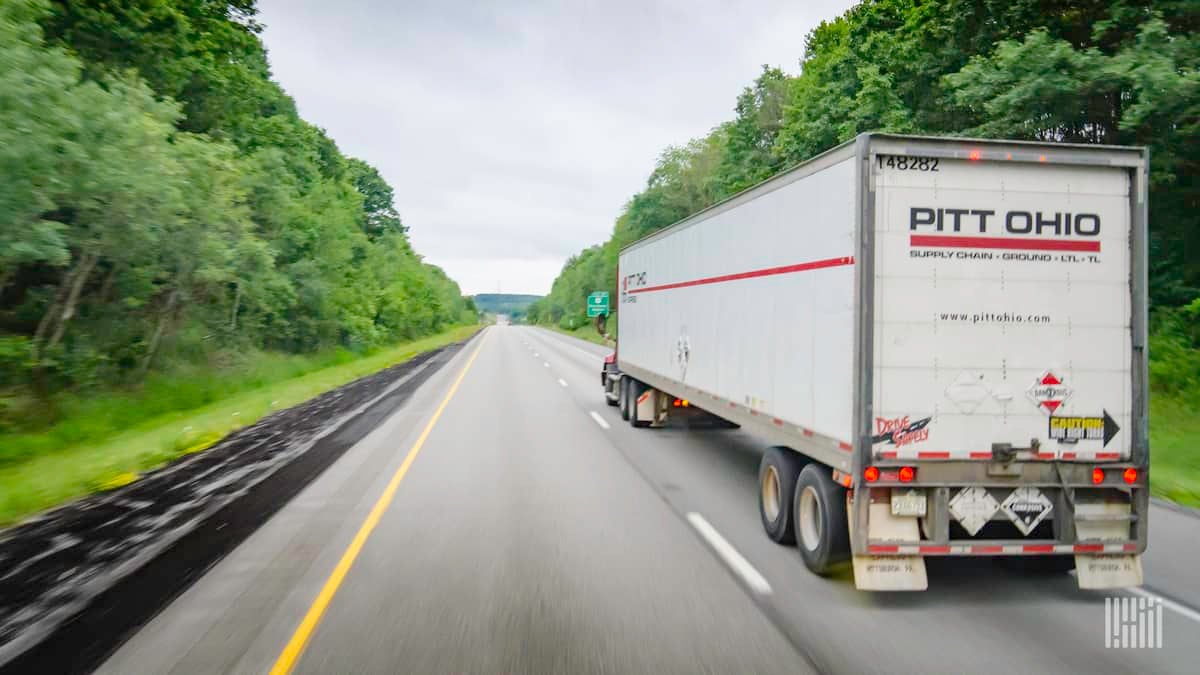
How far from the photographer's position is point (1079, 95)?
1537 centimetres

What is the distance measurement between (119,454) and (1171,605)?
13.3 metres

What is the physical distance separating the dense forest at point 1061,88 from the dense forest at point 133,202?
58.5ft

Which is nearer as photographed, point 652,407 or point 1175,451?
point 1175,451

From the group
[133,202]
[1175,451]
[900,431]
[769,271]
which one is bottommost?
[1175,451]

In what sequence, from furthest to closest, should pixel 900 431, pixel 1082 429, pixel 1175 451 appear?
1. pixel 1175 451
2. pixel 1082 429
3. pixel 900 431

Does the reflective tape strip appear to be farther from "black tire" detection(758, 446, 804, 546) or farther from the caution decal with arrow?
→ "black tire" detection(758, 446, 804, 546)

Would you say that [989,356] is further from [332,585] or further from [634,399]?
[634,399]

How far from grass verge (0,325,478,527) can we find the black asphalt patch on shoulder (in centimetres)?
43

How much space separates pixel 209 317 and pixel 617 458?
18.8m

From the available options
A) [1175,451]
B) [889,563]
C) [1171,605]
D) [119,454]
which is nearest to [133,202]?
[119,454]

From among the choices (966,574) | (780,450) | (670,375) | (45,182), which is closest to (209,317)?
(45,182)

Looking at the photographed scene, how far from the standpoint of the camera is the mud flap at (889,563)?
18.6ft

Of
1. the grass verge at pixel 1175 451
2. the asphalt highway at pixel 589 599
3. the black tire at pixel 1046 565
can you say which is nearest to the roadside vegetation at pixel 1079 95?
the grass verge at pixel 1175 451

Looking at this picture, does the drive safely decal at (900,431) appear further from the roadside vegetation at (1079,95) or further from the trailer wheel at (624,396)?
the trailer wheel at (624,396)
